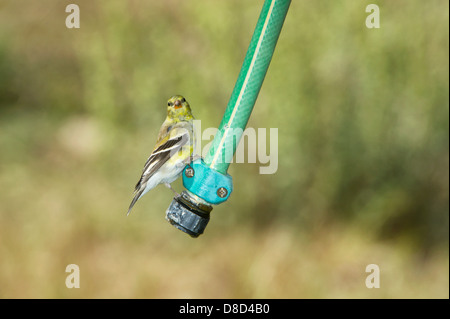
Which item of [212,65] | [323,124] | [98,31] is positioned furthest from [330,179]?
[98,31]

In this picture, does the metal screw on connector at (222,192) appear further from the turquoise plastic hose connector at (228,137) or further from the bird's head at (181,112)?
the bird's head at (181,112)

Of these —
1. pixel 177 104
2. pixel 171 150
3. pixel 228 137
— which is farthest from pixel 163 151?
pixel 228 137

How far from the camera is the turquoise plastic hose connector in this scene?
1047 mm

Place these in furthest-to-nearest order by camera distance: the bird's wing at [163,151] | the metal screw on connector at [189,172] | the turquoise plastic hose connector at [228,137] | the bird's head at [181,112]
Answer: the bird's head at [181,112] < the bird's wing at [163,151] < the metal screw on connector at [189,172] < the turquoise plastic hose connector at [228,137]

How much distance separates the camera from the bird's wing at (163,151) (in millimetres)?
1626

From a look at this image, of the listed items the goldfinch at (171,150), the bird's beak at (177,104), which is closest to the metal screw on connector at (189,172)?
the goldfinch at (171,150)

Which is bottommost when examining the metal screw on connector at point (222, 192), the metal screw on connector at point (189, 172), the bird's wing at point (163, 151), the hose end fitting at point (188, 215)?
the hose end fitting at point (188, 215)

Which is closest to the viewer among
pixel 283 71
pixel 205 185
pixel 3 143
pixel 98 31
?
pixel 205 185

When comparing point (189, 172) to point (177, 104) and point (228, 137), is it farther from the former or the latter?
point (177, 104)

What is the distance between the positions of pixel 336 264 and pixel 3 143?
6.68 ft

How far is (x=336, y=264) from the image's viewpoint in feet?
10.2

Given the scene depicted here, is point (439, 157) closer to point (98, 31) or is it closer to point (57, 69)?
point (98, 31)

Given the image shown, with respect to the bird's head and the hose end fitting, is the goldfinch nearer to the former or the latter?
the bird's head

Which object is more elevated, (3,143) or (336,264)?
(3,143)
